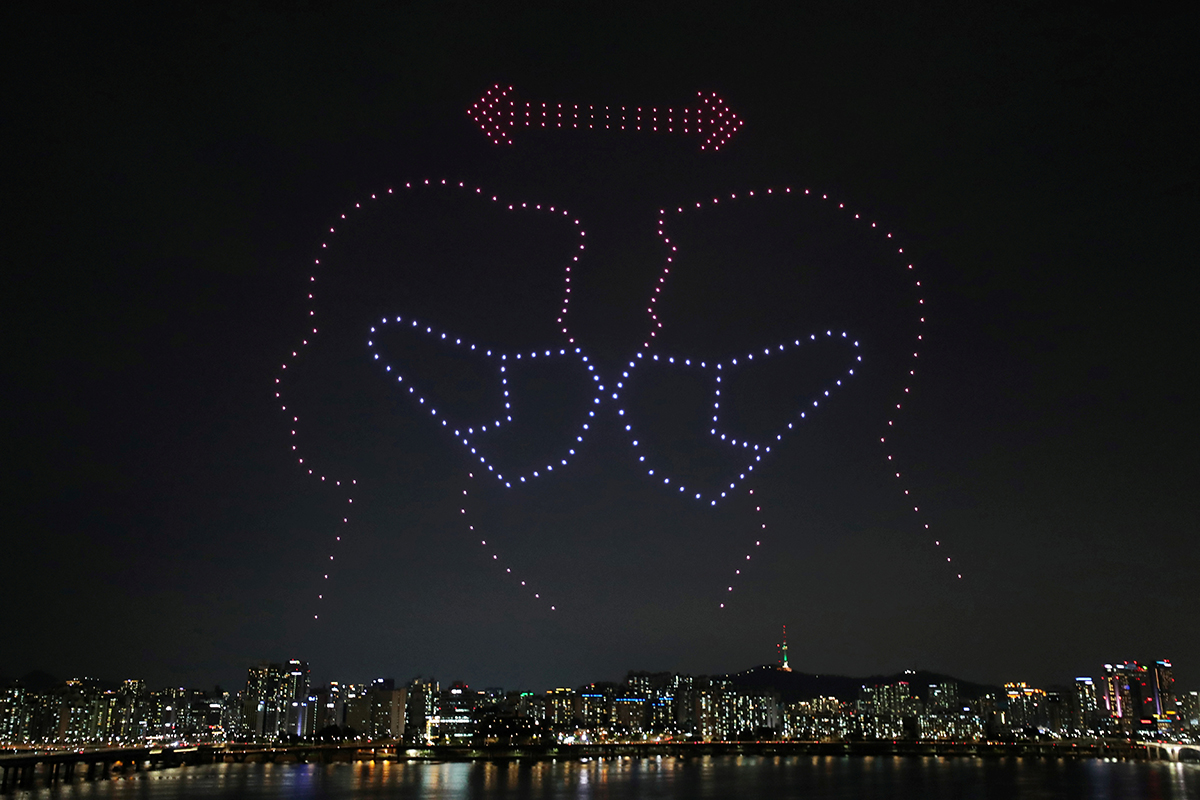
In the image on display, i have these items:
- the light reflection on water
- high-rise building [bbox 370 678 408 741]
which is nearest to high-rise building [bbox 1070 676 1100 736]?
the light reflection on water

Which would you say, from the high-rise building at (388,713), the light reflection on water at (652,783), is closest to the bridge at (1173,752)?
the light reflection on water at (652,783)

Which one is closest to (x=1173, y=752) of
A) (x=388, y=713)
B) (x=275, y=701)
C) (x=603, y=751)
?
(x=603, y=751)

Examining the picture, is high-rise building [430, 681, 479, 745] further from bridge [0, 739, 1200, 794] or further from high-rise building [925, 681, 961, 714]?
high-rise building [925, 681, 961, 714]

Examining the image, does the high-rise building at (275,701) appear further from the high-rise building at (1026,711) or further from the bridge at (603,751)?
the high-rise building at (1026,711)

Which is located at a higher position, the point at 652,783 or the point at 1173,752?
the point at 652,783

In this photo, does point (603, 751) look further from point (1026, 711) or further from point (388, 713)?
point (1026, 711)

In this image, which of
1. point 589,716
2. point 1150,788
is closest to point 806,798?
point 1150,788

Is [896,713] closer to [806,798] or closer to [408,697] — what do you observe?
[408,697]

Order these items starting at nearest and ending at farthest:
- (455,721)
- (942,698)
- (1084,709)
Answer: (455,721) → (1084,709) → (942,698)
